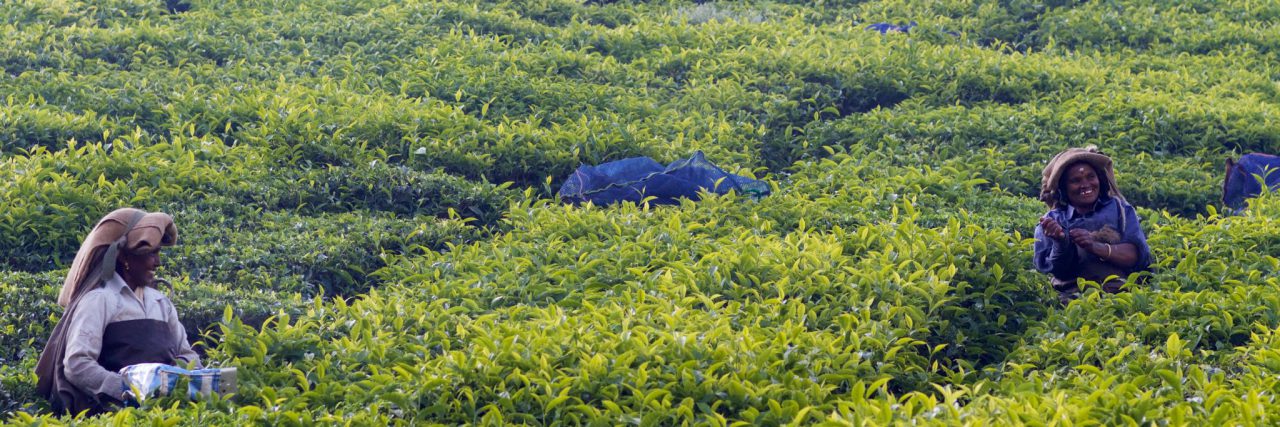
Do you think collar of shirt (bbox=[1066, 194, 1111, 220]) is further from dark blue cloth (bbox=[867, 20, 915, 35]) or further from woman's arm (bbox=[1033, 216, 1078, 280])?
dark blue cloth (bbox=[867, 20, 915, 35])

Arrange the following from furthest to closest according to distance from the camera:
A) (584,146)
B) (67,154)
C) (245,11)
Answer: (245,11) < (584,146) < (67,154)

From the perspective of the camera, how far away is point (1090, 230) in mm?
6199

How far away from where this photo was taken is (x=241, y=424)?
4.64 metres

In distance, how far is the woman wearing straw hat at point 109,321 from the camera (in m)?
4.91

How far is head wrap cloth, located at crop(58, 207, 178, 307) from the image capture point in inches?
202

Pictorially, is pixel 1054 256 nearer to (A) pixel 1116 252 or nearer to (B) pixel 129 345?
(A) pixel 1116 252

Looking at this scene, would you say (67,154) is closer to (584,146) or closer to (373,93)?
(373,93)

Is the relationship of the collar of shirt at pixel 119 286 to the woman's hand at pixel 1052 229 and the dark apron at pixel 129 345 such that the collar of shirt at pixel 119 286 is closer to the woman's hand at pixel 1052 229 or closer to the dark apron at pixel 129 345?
the dark apron at pixel 129 345

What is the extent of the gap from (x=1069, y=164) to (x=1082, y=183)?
4.2 inches

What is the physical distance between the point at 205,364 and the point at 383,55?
5.57 metres

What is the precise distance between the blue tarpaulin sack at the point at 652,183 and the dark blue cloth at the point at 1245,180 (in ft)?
8.98

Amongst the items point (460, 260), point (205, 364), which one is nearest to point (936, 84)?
point (460, 260)

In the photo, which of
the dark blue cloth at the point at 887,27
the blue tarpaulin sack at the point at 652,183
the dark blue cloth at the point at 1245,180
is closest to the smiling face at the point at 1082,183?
the blue tarpaulin sack at the point at 652,183

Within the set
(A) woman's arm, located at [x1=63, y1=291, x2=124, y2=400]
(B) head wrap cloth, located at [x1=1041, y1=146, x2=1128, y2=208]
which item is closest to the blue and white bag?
(A) woman's arm, located at [x1=63, y1=291, x2=124, y2=400]
